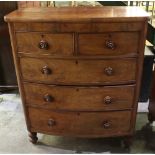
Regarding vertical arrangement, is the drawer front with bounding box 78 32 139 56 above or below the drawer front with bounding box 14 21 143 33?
below

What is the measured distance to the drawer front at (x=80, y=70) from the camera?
1375mm

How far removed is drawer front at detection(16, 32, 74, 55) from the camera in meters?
1.32

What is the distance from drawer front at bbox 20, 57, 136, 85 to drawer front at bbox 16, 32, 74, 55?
61 millimetres

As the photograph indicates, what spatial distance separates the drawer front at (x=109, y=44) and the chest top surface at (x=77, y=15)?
92 mm

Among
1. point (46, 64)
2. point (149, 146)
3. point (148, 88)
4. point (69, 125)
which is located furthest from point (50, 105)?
point (148, 88)

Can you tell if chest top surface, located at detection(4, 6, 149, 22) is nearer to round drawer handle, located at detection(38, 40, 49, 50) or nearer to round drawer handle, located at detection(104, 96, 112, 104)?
round drawer handle, located at detection(38, 40, 49, 50)

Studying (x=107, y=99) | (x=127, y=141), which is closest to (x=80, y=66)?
(x=107, y=99)

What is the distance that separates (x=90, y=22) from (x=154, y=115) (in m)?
1.00

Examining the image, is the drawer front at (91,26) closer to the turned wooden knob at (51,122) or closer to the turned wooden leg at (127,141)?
the turned wooden knob at (51,122)

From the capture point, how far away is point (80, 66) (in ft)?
4.53

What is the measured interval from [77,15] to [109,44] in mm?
255

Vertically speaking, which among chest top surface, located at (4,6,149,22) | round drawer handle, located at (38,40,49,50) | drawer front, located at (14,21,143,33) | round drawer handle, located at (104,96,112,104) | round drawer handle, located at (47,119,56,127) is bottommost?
round drawer handle, located at (47,119,56,127)

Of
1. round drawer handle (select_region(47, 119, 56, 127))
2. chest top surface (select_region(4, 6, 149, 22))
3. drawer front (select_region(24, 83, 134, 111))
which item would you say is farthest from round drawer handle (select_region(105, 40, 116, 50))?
round drawer handle (select_region(47, 119, 56, 127))

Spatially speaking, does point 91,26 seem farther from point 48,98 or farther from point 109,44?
point 48,98
